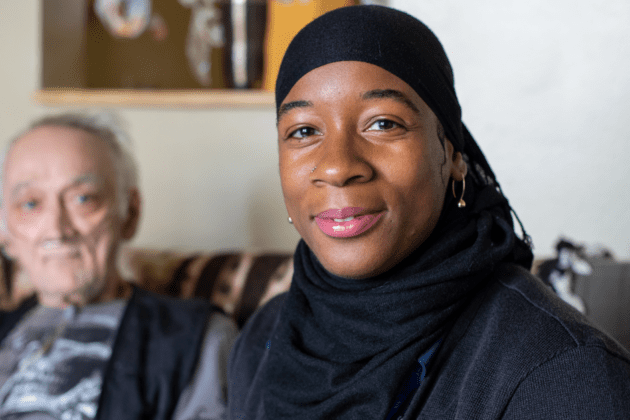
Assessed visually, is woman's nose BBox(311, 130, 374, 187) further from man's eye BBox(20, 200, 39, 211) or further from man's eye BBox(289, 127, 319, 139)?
man's eye BBox(20, 200, 39, 211)

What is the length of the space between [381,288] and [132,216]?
99 cm

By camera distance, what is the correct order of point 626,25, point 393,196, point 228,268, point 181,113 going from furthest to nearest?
1. point 181,113
2. point 626,25
3. point 228,268
4. point 393,196

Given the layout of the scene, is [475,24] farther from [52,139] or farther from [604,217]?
[52,139]

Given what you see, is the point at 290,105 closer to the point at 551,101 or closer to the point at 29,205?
the point at 29,205

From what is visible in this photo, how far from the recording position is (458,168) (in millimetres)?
877

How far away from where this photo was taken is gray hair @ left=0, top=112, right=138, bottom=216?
1477 mm

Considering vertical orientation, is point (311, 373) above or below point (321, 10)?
below

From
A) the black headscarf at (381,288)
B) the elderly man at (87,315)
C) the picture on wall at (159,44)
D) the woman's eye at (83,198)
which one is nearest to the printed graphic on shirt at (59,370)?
the elderly man at (87,315)

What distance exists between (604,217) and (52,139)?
5.91 ft

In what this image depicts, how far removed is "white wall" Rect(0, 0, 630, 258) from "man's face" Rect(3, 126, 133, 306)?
23.9 inches

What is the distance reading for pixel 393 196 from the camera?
2.50 ft

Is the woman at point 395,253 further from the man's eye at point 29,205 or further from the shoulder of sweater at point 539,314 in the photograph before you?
the man's eye at point 29,205

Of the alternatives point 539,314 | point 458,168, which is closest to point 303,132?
point 458,168

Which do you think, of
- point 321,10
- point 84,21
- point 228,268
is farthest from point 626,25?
point 84,21
